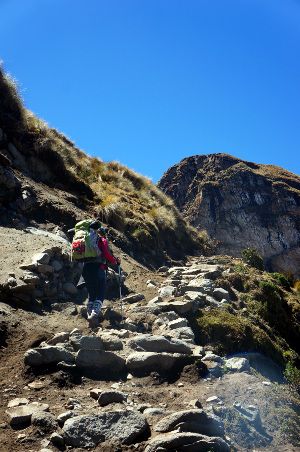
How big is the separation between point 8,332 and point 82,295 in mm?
3251

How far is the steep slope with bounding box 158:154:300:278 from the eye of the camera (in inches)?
2822

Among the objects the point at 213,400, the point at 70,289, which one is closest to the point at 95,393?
the point at 213,400

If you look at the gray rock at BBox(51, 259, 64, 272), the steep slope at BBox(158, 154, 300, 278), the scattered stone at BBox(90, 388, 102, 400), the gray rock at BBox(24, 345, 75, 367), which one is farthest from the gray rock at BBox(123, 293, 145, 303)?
the steep slope at BBox(158, 154, 300, 278)

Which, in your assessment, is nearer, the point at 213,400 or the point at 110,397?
the point at 110,397

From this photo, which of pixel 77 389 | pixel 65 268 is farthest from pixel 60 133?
pixel 77 389

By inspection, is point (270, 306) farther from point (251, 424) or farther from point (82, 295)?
point (251, 424)

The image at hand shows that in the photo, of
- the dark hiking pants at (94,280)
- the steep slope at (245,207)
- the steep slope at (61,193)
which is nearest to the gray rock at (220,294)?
the dark hiking pants at (94,280)

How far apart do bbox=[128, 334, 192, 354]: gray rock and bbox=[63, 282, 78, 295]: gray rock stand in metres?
3.47

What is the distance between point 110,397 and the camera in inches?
195

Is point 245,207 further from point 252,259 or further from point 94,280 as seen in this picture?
point 94,280

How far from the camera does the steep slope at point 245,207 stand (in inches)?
2822

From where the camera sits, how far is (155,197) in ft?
79.1

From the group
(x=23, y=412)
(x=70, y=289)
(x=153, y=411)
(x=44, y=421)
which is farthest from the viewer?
(x=70, y=289)

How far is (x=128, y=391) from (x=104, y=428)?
1.20m
